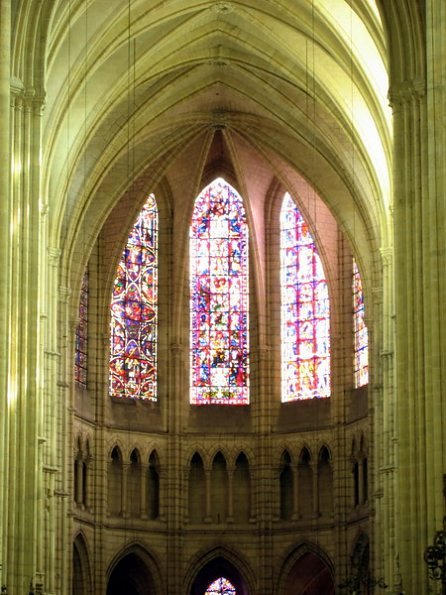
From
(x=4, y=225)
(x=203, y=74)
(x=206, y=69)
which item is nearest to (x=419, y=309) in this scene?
(x=4, y=225)

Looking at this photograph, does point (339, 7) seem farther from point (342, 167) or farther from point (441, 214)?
point (441, 214)

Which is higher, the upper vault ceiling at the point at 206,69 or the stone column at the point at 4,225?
the upper vault ceiling at the point at 206,69

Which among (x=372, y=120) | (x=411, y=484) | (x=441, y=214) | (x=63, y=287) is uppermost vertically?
(x=372, y=120)

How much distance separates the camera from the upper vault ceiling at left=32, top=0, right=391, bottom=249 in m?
44.8

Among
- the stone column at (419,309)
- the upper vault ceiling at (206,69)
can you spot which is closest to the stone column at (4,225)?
the stone column at (419,309)

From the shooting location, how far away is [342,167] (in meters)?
49.8

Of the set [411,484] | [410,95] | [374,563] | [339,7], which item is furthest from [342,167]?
[411,484]

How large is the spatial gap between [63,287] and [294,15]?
28.5 ft

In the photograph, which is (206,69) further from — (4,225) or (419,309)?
(4,225)

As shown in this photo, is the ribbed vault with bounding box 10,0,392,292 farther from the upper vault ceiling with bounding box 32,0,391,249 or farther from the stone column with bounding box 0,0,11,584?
the stone column with bounding box 0,0,11,584

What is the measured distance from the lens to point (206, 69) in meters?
49.7

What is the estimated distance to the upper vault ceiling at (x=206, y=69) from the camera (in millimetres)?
44781

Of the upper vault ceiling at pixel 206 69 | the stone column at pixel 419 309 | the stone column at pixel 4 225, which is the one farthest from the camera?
the upper vault ceiling at pixel 206 69

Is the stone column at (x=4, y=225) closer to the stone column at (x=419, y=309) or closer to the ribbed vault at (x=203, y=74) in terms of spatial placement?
the stone column at (x=419, y=309)
